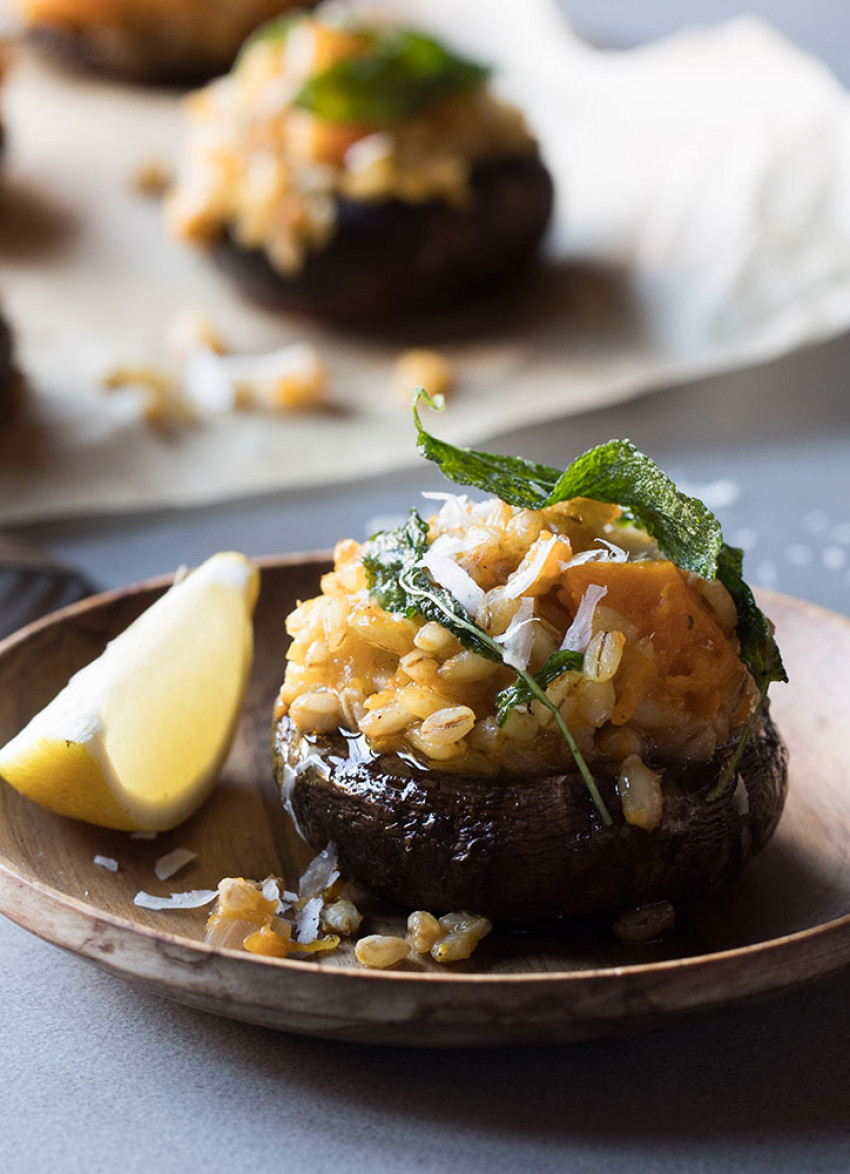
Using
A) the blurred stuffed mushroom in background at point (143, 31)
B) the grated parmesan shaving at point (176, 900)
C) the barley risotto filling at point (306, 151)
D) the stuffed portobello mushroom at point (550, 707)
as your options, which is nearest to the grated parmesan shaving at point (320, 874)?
the stuffed portobello mushroom at point (550, 707)

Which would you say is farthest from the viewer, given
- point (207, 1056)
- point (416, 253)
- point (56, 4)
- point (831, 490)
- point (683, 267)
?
point (56, 4)

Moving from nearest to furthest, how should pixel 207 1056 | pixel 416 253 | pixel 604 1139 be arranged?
pixel 604 1139 < pixel 207 1056 < pixel 416 253

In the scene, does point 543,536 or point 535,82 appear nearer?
point 543,536

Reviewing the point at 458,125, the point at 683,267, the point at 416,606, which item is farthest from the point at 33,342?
the point at 416,606

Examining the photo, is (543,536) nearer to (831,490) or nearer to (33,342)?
(831,490)

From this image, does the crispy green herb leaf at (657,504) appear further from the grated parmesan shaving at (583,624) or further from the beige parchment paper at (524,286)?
the beige parchment paper at (524,286)

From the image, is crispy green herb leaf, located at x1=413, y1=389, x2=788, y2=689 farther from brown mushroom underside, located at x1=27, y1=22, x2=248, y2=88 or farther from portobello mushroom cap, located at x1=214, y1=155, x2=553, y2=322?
brown mushroom underside, located at x1=27, y1=22, x2=248, y2=88
